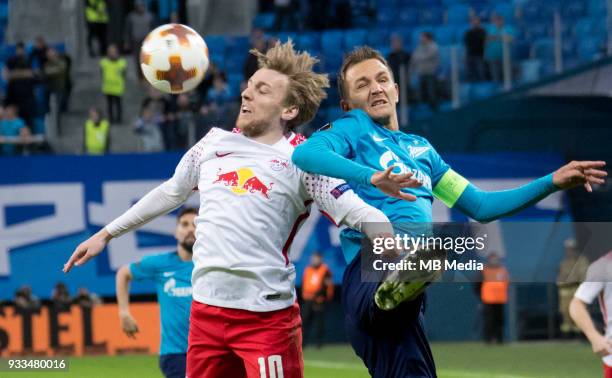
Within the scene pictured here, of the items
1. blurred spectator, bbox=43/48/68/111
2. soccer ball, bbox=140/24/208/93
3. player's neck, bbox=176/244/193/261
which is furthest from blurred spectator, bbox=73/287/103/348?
soccer ball, bbox=140/24/208/93

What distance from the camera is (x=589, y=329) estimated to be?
690cm

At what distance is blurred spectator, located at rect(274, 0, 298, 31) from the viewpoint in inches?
880

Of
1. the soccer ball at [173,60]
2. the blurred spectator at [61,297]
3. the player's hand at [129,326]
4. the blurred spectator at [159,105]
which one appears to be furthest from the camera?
the blurred spectator at [159,105]

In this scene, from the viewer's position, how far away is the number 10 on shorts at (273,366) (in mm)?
5254

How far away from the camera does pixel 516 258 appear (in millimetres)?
8750

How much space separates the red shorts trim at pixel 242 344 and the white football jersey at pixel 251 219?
0.06m

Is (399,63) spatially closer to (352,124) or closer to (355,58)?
(355,58)

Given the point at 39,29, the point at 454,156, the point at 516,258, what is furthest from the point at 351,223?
the point at 39,29

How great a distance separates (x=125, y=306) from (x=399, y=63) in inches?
425

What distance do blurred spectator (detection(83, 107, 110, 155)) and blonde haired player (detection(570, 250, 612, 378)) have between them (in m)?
13.3

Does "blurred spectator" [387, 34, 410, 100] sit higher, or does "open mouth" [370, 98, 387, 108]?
"open mouth" [370, 98, 387, 108]

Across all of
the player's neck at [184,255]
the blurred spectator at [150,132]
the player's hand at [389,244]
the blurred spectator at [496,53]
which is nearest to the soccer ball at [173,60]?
the player's neck at [184,255]

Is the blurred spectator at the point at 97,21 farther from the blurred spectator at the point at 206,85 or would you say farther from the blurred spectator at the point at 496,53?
the blurred spectator at the point at 496,53

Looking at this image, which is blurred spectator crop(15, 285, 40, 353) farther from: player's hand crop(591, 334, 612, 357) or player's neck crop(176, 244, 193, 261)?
player's hand crop(591, 334, 612, 357)
